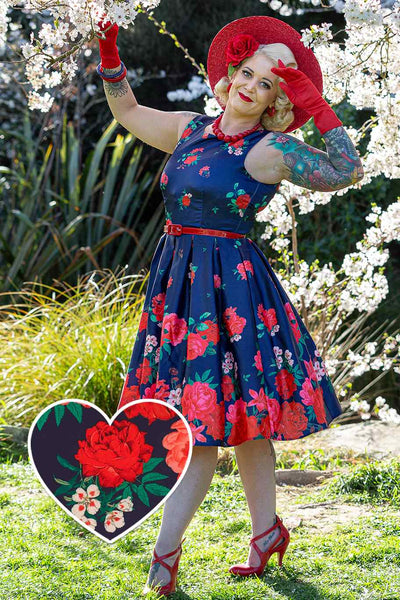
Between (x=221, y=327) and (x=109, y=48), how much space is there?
2.89 ft

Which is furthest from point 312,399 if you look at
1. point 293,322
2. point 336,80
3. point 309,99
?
point 336,80

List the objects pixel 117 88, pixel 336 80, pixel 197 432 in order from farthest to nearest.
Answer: pixel 336 80 < pixel 117 88 < pixel 197 432

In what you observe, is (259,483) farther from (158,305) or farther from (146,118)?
(146,118)

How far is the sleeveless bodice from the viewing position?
214 centimetres

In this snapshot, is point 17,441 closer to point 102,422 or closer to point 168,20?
point 102,422

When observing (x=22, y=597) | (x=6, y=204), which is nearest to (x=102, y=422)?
(x=22, y=597)

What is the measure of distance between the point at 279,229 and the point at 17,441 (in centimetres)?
166

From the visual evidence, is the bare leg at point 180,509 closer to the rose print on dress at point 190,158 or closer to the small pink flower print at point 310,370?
the small pink flower print at point 310,370

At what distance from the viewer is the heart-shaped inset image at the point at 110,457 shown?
1.76 m

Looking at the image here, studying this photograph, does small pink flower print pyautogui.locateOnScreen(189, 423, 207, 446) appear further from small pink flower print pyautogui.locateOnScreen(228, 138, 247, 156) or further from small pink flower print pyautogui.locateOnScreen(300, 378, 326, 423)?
small pink flower print pyautogui.locateOnScreen(228, 138, 247, 156)

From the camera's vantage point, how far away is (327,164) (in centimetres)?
209

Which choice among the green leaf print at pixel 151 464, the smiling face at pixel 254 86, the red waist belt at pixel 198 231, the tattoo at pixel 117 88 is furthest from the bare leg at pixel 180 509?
the tattoo at pixel 117 88

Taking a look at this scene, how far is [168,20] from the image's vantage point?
276 inches

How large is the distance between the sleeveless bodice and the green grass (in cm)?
102
